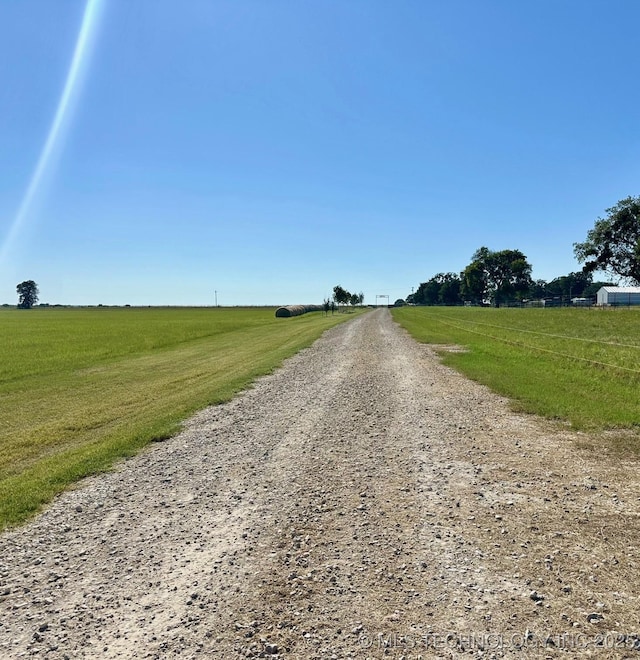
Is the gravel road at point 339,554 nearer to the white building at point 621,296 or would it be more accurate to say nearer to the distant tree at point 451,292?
the white building at point 621,296

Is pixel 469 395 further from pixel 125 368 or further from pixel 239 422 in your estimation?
pixel 125 368

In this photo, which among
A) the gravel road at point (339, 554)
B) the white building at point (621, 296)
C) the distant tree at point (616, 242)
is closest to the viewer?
the gravel road at point (339, 554)

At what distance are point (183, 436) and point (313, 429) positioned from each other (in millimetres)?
2277

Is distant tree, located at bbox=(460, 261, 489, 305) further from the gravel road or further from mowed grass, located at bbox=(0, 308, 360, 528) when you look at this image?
the gravel road

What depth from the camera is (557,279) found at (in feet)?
612

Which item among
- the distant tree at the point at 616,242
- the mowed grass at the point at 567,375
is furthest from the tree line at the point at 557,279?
the mowed grass at the point at 567,375

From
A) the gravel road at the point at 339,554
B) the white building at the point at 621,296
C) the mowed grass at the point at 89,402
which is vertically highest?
the white building at the point at 621,296

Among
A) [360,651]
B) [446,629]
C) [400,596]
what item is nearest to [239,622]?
[360,651]

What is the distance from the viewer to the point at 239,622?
3.08m

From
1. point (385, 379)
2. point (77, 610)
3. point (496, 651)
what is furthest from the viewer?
point (385, 379)

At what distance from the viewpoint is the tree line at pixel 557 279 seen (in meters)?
55.1

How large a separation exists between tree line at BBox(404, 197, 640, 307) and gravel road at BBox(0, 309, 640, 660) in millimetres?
54456

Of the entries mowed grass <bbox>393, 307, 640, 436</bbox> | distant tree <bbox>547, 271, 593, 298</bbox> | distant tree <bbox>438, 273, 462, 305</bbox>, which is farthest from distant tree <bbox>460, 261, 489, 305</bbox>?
mowed grass <bbox>393, 307, 640, 436</bbox>

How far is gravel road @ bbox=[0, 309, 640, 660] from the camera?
2.92 meters
